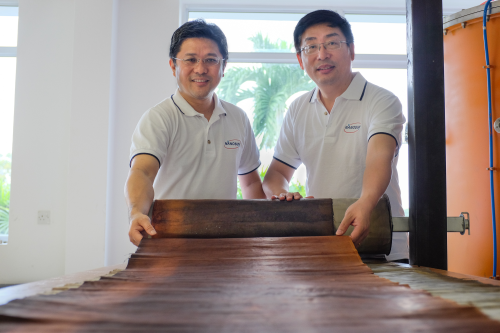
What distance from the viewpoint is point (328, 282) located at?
889 millimetres

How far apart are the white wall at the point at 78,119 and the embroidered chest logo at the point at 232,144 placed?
8.75 ft

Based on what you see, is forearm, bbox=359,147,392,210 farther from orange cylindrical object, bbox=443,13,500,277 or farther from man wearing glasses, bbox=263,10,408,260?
orange cylindrical object, bbox=443,13,500,277

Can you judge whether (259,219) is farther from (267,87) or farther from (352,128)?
(267,87)

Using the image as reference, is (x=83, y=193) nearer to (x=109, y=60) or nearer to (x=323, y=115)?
(x=109, y=60)

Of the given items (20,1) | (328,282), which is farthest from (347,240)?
(20,1)

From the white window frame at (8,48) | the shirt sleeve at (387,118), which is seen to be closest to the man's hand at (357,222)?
the shirt sleeve at (387,118)

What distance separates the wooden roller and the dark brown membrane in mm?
223

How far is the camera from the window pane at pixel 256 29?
4980 mm

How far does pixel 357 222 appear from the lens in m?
1.29

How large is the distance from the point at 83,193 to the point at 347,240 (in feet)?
11.9

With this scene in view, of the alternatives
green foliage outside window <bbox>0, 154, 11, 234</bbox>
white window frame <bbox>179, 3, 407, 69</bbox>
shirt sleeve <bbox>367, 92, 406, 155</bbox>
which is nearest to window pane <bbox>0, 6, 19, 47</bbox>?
green foliage outside window <bbox>0, 154, 11, 234</bbox>

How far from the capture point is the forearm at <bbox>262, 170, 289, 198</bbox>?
6.41 ft

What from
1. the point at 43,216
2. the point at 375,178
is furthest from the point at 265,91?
the point at 375,178

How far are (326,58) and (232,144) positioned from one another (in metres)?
0.59
